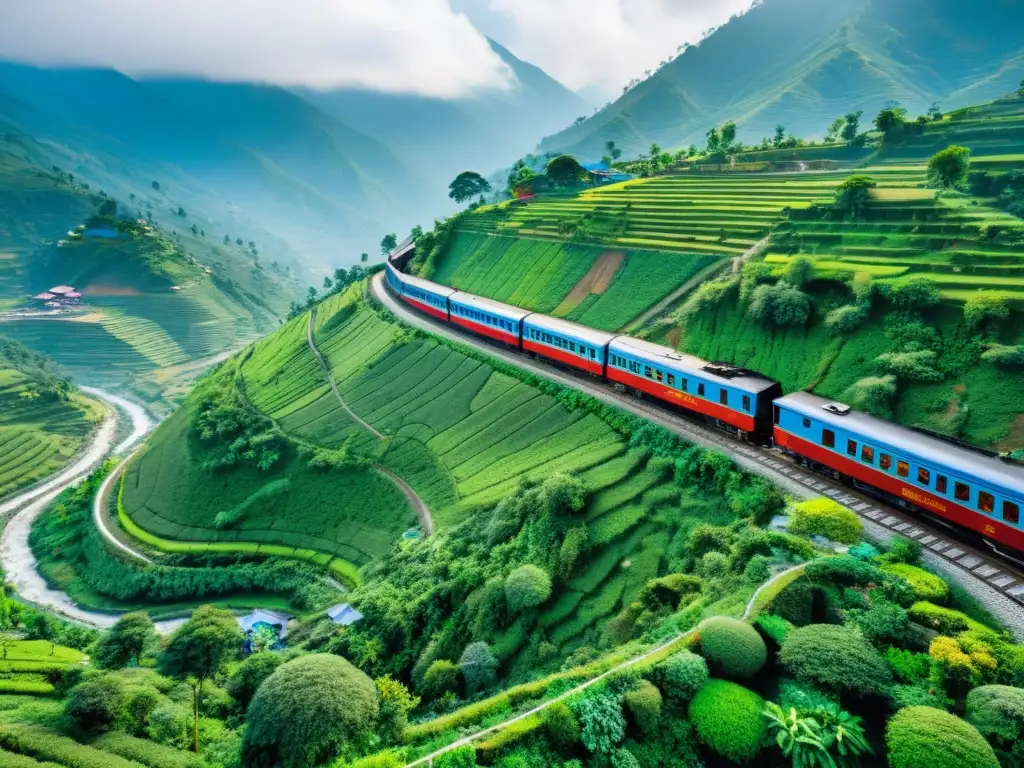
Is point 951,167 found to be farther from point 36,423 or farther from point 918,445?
point 36,423

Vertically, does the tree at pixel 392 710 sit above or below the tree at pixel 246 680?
above

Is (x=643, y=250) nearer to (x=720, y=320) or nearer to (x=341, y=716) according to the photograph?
(x=720, y=320)

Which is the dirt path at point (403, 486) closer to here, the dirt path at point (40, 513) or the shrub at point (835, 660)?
the dirt path at point (40, 513)

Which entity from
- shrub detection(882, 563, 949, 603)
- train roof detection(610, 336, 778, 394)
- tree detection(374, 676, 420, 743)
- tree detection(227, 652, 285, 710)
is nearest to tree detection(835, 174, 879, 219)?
train roof detection(610, 336, 778, 394)

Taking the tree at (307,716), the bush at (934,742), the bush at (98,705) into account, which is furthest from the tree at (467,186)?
the bush at (934,742)

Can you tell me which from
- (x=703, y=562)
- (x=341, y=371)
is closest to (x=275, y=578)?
(x=341, y=371)

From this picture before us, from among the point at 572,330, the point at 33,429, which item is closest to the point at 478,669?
the point at 572,330
